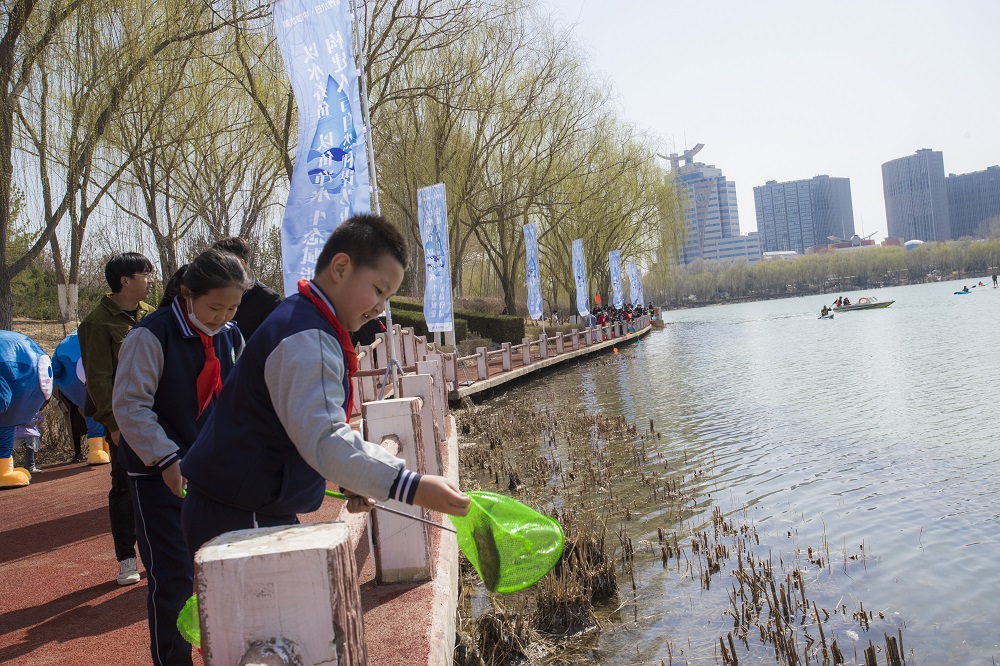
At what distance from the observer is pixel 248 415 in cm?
213

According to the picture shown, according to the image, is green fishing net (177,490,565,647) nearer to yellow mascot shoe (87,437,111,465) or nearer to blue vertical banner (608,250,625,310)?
yellow mascot shoe (87,437,111,465)

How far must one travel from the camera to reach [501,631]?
4.54 metres

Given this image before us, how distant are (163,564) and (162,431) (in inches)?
18.7

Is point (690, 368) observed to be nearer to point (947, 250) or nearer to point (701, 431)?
point (701, 431)

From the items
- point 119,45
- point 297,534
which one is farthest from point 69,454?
point 297,534

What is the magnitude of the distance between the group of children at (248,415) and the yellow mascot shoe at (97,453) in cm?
685

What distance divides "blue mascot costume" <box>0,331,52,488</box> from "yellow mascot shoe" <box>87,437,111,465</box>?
1.02 metres

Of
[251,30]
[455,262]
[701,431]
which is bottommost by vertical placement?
[701,431]

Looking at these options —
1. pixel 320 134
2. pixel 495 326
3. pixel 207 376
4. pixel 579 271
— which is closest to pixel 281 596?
pixel 207 376

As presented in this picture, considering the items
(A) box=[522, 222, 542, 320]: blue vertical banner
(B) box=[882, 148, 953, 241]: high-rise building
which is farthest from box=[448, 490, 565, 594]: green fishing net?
(B) box=[882, 148, 953, 241]: high-rise building

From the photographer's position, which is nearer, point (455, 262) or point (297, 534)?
point (297, 534)

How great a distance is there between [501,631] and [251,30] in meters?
11.5

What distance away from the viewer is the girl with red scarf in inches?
113

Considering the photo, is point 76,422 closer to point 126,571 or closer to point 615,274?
point 126,571
